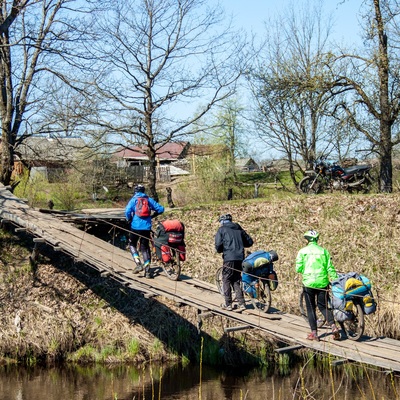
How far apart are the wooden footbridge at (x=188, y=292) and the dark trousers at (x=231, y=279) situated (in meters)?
0.23

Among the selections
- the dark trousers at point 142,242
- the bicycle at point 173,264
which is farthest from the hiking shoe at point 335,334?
the dark trousers at point 142,242

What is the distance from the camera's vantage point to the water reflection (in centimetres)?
984

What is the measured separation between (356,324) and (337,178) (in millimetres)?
9528

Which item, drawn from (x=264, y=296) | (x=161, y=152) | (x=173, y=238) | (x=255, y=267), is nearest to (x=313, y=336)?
(x=255, y=267)

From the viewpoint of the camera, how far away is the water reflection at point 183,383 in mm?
9844

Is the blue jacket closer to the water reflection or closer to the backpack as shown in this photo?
the backpack

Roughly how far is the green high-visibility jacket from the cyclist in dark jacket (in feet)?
4.16

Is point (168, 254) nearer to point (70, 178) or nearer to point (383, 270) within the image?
point (383, 270)

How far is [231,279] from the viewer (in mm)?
9273

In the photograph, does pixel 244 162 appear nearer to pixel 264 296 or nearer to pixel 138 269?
pixel 138 269

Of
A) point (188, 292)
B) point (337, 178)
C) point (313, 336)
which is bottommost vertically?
point (313, 336)

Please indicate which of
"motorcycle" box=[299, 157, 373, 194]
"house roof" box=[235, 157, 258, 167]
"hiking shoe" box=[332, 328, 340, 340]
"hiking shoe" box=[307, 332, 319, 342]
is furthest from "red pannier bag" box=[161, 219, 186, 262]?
"house roof" box=[235, 157, 258, 167]

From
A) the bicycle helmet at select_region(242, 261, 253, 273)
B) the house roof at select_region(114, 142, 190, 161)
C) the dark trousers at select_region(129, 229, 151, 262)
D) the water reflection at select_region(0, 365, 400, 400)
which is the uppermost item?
the house roof at select_region(114, 142, 190, 161)

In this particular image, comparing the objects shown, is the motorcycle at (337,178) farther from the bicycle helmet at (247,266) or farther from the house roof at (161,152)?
the bicycle helmet at (247,266)
